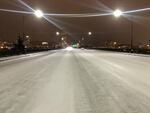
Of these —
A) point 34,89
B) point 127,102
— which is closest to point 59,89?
point 34,89

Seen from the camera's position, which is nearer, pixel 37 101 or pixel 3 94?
pixel 37 101

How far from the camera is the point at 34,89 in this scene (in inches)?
469

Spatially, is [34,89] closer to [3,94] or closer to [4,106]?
[3,94]

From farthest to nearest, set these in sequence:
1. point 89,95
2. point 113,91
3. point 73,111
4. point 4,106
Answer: point 113,91 → point 89,95 → point 4,106 → point 73,111

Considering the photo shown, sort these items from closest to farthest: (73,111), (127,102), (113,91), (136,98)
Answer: (73,111), (127,102), (136,98), (113,91)

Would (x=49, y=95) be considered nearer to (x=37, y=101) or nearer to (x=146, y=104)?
(x=37, y=101)

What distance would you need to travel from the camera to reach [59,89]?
12.0m

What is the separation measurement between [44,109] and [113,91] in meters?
3.77

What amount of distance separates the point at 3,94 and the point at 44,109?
9.65 feet

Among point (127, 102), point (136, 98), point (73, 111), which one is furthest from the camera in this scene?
point (136, 98)

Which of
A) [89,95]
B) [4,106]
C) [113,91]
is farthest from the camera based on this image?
[113,91]

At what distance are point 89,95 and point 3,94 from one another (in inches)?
113

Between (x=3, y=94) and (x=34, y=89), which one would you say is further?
(x=34, y=89)

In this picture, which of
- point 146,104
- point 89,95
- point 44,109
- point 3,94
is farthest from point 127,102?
point 3,94
